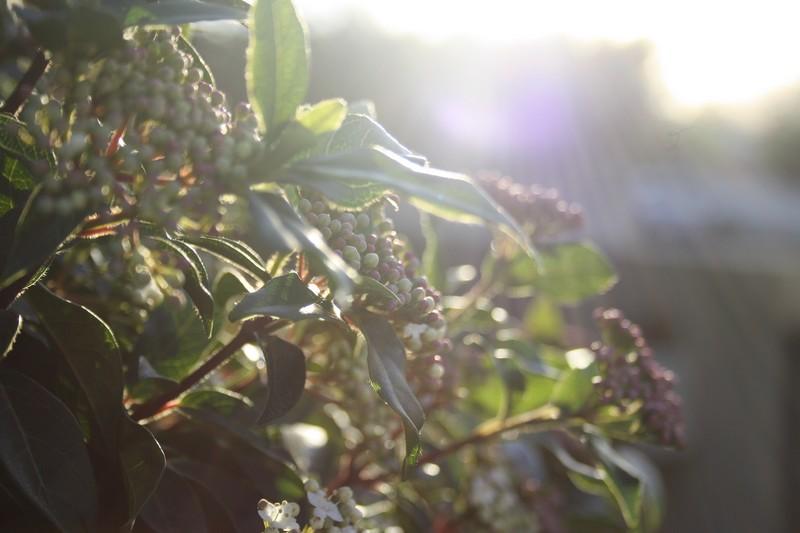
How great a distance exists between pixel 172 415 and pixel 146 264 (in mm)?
111

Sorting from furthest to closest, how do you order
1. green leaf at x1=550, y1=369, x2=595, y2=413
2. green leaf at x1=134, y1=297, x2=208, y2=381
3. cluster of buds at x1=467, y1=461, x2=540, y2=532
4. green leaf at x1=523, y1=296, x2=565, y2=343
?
green leaf at x1=523, y1=296, x2=565, y2=343 < cluster of buds at x1=467, y1=461, x2=540, y2=532 < green leaf at x1=550, y1=369, x2=595, y2=413 < green leaf at x1=134, y1=297, x2=208, y2=381

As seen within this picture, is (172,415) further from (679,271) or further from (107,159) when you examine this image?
(679,271)

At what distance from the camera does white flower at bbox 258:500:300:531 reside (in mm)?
517

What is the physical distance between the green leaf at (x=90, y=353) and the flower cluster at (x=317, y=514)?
0.10 meters

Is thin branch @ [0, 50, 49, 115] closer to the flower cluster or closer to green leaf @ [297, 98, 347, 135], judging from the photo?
green leaf @ [297, 98, 347, 135]

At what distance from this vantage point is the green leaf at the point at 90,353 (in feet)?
1.59

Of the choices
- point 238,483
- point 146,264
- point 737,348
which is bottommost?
point 737,348

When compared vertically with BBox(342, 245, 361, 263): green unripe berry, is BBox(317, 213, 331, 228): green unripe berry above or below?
above

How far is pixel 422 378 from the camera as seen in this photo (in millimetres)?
629

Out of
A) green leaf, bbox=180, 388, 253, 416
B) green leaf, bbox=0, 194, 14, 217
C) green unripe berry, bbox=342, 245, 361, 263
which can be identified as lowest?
green leaf, bbox=180, 388, 253, 416

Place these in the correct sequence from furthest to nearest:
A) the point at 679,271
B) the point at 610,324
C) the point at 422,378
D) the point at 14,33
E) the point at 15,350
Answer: the point at 679,271
the point at 610,324
the point at 422,378
the point at 15,350
the point at 14,33

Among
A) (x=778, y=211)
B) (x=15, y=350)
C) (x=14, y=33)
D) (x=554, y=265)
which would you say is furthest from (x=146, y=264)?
(x=778, y=211)

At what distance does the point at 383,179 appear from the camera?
1.38 ft

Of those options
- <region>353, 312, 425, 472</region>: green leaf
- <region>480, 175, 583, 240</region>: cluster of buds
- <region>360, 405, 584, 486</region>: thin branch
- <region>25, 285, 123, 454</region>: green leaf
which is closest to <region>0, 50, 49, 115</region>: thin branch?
<region>25, 285, 123, 454</region>: green leaf
